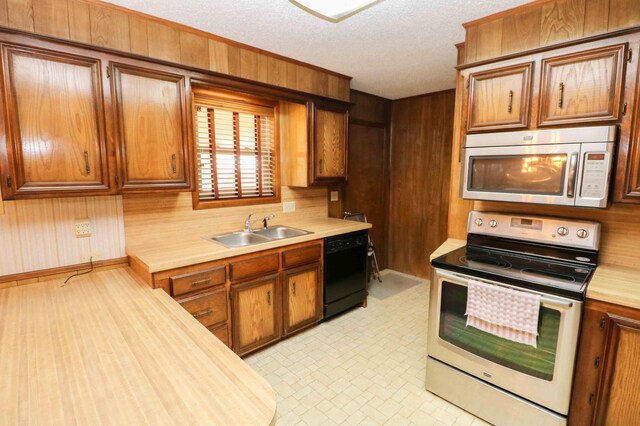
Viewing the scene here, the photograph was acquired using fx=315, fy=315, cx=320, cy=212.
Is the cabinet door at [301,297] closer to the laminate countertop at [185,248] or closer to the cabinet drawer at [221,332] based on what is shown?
the laminate countertop at [185,248]

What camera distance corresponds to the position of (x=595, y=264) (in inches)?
69.8

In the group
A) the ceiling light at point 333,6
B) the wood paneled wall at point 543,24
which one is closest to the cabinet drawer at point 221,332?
the ceiling light at point 333,6

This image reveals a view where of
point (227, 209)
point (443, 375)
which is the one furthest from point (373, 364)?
point (227, 209)

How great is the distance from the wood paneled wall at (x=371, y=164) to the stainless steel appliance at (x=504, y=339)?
192 cm

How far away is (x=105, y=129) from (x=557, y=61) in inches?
104

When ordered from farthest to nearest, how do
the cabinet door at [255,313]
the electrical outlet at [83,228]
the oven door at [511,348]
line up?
the cabinet door at [255,313]
the electrical outlet at [83,228]
the oven door at [511,348]

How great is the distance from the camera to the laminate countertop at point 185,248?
1.92 m

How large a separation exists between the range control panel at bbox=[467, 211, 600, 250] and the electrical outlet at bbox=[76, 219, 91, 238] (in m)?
2.57

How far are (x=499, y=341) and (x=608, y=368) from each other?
0.45 meters

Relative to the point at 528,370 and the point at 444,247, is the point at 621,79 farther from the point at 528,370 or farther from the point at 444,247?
the point at 528,370

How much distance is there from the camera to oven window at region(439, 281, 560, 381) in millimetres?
1599

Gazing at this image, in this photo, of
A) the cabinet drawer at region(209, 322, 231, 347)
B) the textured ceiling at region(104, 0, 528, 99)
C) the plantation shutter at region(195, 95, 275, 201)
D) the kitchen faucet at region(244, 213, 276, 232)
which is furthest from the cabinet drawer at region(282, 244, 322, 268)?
the textured ceiling at region(104, 0, 528, 99)

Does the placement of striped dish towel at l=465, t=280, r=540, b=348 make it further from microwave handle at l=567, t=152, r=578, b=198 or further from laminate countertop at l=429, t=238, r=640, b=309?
microwave handle at l=567, t=152, r=578, b=198

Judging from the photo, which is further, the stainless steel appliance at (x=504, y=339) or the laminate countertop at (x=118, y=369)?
the stainless steel appliance at (x=504, y=339)
